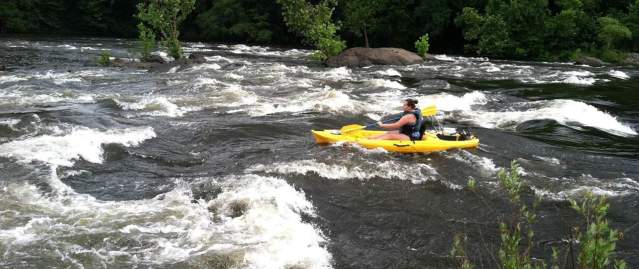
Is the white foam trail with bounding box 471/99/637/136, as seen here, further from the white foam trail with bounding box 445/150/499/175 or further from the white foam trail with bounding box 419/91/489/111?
the white foam trail with bounding box 445/150/499/175

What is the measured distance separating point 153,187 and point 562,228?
16.4 feet

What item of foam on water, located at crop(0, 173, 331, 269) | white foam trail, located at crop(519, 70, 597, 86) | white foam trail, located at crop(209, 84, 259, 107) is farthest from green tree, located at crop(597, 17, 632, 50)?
foam on water, located at crop(0, 173, 331, 269)

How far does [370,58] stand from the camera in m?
24.3

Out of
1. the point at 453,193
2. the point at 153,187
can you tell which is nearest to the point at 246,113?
the point at 153,187

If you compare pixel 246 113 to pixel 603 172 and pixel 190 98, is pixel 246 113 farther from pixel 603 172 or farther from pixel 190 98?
pixel 603 172

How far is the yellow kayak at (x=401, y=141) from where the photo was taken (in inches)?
342

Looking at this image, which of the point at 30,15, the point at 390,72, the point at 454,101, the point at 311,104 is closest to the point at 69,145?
the point at 311,104

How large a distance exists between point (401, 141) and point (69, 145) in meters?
5.29

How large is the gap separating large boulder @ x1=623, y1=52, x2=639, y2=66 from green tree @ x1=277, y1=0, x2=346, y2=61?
1370 cm

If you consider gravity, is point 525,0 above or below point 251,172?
above

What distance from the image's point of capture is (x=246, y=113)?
1205 cm

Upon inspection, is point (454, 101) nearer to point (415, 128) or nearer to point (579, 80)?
point (415, 128)

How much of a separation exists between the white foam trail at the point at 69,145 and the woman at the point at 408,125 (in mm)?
4298

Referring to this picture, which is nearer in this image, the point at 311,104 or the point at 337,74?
the point at 311,104
